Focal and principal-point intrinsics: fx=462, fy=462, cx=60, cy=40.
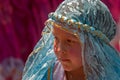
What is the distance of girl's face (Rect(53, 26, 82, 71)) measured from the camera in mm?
2113

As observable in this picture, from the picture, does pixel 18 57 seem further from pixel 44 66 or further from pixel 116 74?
pixel 116 74

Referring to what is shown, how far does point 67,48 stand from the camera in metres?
2.11

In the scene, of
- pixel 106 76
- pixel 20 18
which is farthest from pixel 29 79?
pixel 20 18

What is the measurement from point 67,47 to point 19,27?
1.68 metres

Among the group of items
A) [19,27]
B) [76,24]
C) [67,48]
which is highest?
[76,24]

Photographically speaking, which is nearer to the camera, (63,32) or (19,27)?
(63,32)

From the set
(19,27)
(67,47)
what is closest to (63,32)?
(67,47)

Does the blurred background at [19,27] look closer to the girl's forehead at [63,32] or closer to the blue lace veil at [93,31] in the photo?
the blue lace veil at [93,31]

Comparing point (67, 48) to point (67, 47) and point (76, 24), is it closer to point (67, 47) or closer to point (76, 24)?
point (67, 47)

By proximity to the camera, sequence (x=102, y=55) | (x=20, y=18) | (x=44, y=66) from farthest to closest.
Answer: (x=20, y=18)
(x=44, y=66)
(x=102, y=55)

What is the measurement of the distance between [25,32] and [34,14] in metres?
0.16

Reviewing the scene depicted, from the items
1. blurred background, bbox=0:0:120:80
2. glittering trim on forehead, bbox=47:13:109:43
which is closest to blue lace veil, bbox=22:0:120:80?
glittering trim on forehead, bbox=47:13:109:43

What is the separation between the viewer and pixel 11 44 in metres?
3.81

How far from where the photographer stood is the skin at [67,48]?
2.12 m
